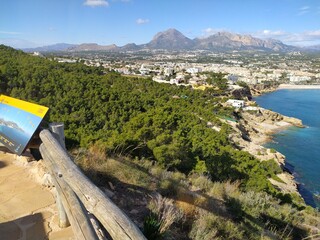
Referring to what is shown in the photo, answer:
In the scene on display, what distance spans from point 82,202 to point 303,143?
38.6 meters

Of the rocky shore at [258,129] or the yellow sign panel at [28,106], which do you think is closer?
the yellow sign panel at [28,106]

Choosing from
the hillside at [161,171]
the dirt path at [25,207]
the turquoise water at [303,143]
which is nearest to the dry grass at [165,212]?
the hillside at [161,171]

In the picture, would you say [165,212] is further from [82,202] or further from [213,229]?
[82,202]

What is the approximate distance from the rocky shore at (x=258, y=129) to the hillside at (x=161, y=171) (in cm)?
604

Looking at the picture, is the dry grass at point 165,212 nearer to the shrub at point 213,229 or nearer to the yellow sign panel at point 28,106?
the shrub at point 213,229

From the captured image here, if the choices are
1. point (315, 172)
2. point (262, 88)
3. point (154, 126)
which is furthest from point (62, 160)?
point (262, 88)

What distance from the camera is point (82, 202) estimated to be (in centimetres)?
249

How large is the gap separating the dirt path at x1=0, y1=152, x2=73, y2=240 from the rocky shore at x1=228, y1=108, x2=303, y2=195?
24.2 meters

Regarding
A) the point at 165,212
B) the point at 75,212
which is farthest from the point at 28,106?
the point at 165,212

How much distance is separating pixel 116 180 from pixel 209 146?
12911 mm

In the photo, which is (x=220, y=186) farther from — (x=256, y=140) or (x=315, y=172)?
(x=256, y=140)

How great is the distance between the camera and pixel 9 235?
135 inches

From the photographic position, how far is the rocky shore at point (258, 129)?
2815 centimetres

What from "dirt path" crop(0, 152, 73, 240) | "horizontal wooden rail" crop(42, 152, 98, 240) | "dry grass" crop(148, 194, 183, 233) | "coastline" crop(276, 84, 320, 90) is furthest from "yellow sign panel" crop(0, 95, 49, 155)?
"coastline" crop(276, 84, 320, 90)
